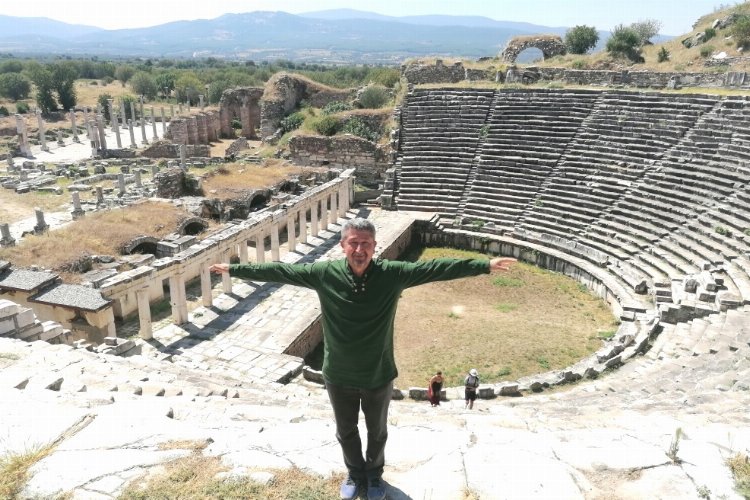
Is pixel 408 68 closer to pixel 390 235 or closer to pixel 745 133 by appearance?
pixel 390 235

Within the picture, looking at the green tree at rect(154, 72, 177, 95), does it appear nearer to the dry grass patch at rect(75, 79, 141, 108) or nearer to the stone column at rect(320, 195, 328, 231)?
the dry grass patch at rect(75, 79, 141, 108)

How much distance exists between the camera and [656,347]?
11.5m

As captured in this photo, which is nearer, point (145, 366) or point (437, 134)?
point (145, 366)

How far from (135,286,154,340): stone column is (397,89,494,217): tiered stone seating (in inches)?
478

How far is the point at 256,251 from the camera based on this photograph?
55.3ft

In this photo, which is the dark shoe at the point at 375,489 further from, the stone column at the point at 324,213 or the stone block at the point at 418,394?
the stone column at the point at 324,213

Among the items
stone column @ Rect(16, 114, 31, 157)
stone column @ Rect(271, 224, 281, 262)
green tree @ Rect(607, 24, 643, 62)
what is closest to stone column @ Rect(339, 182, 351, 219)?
stone column @ Rect(271, 224, 281, 262)

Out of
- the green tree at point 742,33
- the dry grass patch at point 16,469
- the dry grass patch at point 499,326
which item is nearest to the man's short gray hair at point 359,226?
the dry grass patch at point 16,469

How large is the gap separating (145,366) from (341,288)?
6.92 metres

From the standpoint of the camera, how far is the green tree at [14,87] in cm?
6581

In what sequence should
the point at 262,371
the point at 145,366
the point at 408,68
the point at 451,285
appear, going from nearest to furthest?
the point at 145,366, the point at 262,371, the point at 451,285, the point at 408,68

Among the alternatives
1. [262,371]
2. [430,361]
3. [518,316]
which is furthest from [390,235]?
[262,371]

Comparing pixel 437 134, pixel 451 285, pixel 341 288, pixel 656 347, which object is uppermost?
pixel 341 288

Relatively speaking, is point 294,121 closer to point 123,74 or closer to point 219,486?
point 219,486
